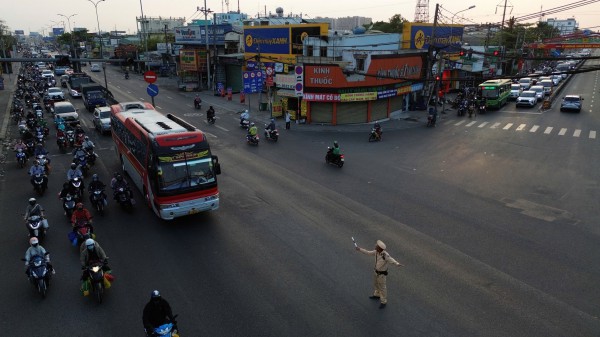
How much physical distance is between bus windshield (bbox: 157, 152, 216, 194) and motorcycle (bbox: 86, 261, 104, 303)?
362cm

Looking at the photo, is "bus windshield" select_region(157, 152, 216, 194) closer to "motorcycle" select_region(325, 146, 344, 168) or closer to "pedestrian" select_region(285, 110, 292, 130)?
"motorcycle" select_region(325, 146, 344, 168)

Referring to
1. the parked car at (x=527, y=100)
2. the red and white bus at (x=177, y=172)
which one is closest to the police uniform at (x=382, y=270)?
the red and white bus at (x=177, y=172)

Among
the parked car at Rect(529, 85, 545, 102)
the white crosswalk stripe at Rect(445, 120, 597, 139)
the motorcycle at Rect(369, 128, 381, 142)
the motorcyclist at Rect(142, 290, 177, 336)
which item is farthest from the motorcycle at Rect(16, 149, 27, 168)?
A: the parked car at Rect(529, 85, 545, 102)

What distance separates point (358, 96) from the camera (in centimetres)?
3173

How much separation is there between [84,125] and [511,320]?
32202 mm

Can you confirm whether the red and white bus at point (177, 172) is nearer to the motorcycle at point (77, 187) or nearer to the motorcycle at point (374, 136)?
the motorcycle at point (77, 187)

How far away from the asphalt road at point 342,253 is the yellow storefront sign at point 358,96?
410 inches

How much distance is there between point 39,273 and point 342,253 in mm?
7936

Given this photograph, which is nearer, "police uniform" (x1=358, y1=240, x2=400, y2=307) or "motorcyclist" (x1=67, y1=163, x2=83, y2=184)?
"police uniform" (x1=358, y1=240, x2=400, y2=307)

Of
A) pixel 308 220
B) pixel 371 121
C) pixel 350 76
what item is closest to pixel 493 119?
pixel 371 121

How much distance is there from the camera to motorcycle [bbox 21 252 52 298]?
31.8ft

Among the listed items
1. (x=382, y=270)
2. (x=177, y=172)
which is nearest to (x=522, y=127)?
(x=382, y=270)

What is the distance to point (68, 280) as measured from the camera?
10.5m

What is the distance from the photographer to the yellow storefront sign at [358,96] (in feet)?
103
